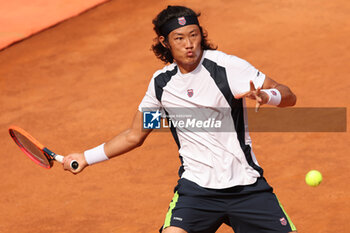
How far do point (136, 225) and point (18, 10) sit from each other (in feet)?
26.1

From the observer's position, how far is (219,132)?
602cm

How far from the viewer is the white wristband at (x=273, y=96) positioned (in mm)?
5688

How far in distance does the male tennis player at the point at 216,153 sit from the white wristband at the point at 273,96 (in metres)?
0.03

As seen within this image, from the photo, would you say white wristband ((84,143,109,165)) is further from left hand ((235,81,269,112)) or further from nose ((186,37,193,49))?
left hand ((235,81,269,112))

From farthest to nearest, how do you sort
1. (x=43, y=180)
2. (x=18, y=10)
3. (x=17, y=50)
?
(x=18, y=10) < (x=17, y=50) < (x=43, y=180)

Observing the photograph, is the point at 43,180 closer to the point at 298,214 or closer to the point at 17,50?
the point at 298,214

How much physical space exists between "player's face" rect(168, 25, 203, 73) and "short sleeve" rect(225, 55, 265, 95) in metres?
0.28

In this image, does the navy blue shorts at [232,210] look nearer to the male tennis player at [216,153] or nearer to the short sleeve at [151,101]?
the male tennis player at [216,153]

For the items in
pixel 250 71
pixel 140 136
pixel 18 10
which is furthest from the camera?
pixel 18 10

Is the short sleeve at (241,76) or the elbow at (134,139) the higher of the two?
the short sleeve at (241,76)

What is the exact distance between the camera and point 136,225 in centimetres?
823

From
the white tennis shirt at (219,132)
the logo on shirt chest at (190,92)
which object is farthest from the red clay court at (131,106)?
the logo on shirt chest at (190,92)

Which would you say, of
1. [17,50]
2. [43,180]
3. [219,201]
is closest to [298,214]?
[219,201]

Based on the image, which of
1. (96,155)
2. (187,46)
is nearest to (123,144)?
(96,155)
